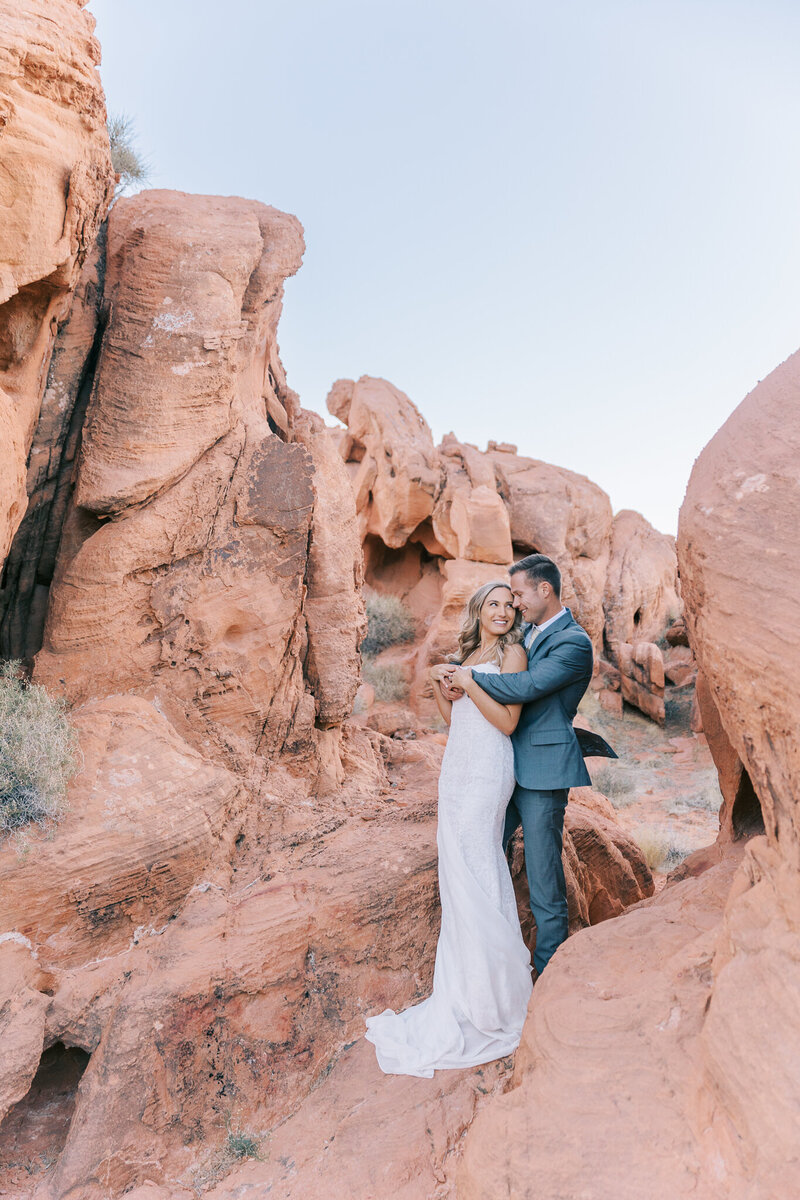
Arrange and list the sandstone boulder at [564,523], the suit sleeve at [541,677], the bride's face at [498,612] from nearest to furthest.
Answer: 1. the suit sleeve at [541,677]
2. the bride's face at [498,612]
3. the sandstone boulder at [564,523]

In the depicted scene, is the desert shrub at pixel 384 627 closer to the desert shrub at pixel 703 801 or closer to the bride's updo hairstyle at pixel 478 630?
the desert shrub at pixel 703 801

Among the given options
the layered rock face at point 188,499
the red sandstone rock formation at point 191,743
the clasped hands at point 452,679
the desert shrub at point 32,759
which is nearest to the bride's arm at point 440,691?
the clasped hands at point 452,679

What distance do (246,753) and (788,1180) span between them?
4071 mm

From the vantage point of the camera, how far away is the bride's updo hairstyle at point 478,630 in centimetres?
410

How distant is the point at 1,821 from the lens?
3.88m

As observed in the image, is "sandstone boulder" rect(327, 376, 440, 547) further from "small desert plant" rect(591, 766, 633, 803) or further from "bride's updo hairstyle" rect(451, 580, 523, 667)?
"bride's updo hairstyle" rect(451, 580, 523, 667)

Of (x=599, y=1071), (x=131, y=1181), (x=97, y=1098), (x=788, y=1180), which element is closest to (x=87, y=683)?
(x=97, y=1098)

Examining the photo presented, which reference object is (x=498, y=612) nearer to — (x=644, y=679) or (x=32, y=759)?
(x=32, y=759)

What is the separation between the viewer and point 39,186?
372 cm

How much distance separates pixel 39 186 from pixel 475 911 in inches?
→ 162

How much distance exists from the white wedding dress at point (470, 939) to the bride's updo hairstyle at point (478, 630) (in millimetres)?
174

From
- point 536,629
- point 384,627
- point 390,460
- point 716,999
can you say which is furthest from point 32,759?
point 390,460

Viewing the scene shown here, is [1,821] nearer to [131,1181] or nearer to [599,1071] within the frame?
[131,1181]

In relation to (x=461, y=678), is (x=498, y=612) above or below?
above
